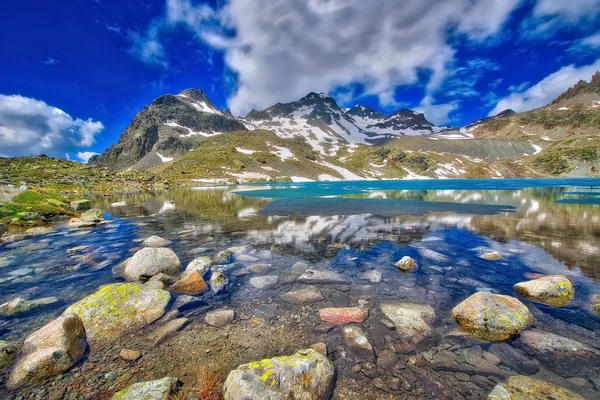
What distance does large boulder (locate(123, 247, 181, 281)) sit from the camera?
34.6 feet

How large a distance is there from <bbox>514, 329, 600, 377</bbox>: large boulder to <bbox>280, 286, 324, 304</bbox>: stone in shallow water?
549cm

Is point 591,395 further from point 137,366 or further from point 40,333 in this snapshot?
point 40,333

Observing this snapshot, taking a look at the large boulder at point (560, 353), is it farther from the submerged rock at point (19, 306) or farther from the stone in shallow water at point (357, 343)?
the submerged rock at point (19, 306)

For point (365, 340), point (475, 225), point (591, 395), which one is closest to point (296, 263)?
point (365, 340)

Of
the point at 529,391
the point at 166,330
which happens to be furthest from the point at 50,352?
the point at 529,391

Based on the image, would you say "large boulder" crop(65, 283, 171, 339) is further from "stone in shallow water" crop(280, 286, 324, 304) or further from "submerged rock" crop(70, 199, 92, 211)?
"submerged rock" crop(70, 199, 92, 211)

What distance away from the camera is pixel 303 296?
8914 millimetres

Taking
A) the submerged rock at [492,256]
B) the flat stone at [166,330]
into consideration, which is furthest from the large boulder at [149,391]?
the submerged rock at [492,256]

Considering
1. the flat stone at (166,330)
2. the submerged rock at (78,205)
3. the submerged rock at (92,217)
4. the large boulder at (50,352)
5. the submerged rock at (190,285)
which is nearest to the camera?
the large boulder at (50,352)

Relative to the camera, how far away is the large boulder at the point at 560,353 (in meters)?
5.38

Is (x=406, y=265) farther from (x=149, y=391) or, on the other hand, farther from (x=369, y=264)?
(x=149, y=391)

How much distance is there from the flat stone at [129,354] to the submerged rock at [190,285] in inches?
120

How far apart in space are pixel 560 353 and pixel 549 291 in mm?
3669

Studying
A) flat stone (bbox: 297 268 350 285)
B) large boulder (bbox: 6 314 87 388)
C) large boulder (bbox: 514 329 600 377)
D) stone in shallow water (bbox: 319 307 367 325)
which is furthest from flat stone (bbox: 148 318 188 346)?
large boulder (bbox: 514 329 600 377)
